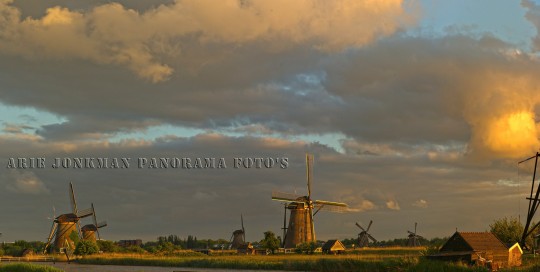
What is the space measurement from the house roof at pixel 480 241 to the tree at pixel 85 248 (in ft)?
216

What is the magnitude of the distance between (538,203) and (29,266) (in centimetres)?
4633

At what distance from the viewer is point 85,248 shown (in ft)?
333

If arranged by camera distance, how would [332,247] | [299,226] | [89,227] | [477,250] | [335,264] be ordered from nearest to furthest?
[477,250] → [335,264] → [332,247] → [299,226] → [89,227]

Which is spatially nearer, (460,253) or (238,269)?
(460,253)

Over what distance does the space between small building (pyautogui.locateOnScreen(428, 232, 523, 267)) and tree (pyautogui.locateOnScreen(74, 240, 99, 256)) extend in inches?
2590

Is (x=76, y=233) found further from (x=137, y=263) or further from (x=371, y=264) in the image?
(x=371, y=264)

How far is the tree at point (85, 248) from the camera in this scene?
332 feet

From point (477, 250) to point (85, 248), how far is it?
68.7 m

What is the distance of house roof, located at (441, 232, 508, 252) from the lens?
52.1m

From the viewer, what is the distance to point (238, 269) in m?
67.5

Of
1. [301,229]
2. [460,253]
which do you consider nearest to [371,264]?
[460,253]

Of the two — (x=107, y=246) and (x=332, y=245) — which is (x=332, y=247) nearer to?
(x=332, y=245)

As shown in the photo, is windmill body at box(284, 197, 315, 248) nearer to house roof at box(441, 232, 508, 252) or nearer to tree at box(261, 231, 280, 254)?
tree at box(261, 231, 280, 254)

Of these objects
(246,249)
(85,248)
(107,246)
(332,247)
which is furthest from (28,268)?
(107,246)
